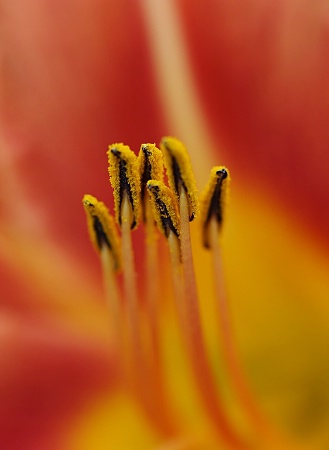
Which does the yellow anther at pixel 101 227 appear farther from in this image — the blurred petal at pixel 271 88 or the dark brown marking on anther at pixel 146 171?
the blurred petal at pixel 271 88

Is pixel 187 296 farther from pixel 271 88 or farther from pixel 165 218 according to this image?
pixel 271 88

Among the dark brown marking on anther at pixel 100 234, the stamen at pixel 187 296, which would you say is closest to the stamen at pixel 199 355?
the stamen at pixel 187 296

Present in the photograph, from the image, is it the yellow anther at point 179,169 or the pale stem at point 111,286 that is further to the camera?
the pale stem at point 111,286

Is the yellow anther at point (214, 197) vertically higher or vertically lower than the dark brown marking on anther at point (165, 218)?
higher

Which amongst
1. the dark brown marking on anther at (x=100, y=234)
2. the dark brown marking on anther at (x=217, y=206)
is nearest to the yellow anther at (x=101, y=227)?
the dark brown marking on anther at (x=100, y=234)

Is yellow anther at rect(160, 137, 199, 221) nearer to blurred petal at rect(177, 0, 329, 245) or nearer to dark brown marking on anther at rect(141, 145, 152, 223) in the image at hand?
dark brown marking on anther at rect(141, 145, 152, 223)

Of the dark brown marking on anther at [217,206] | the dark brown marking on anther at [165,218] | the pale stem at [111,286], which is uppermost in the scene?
the dark brown marking on anther at [217,206]
